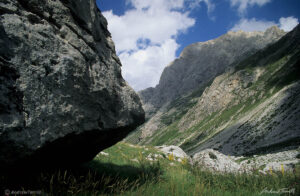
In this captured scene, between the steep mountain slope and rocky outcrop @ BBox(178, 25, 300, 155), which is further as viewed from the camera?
the steep mountain slope

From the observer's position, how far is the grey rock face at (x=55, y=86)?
14.0ft

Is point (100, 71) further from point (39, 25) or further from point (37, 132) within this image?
point (37, 132)

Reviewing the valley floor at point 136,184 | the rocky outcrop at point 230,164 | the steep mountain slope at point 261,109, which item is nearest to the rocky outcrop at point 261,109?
the steep mountain slope at point 261,109

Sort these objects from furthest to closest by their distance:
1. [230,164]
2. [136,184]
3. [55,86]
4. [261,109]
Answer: [261,109], [230,164], [136,184], [55,86]

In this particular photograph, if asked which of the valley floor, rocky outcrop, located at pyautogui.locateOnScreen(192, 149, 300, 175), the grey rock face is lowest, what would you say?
rocky outcrop, located at pyautogui.locateOnScreen(192, 149, 300, 175)

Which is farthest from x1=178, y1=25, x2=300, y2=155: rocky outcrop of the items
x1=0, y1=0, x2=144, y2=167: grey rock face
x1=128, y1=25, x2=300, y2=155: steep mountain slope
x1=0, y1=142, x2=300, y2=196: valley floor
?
x1=0, y1=0, x2=144, y2=167: grey rock face

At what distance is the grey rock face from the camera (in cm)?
426

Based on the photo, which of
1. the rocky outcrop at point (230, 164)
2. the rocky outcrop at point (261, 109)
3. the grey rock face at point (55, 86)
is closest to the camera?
the grey rock face at point (55, 86)

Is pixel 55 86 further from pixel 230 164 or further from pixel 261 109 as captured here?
pixel 261 109

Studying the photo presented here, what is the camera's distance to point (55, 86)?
5.02 meters

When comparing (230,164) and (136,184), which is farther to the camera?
(230,164)

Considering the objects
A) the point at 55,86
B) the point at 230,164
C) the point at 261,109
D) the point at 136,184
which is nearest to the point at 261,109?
the point at 261,109

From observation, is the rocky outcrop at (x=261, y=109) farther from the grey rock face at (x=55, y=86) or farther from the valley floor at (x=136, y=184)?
the grey rock face at (x=55, y=86)

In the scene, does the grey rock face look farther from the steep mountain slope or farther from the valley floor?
the steep mountain slope
